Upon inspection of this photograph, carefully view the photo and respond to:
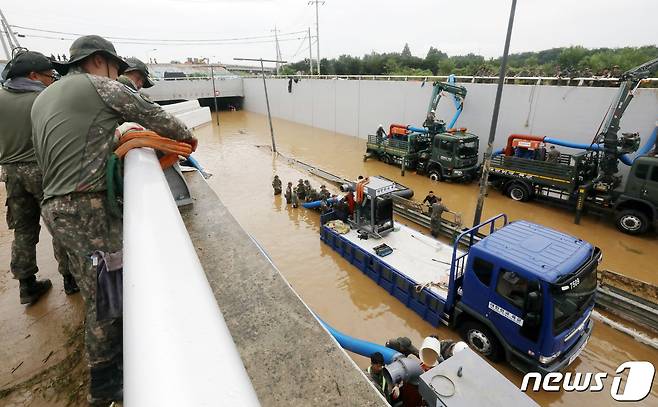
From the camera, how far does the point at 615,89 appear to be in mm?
11258

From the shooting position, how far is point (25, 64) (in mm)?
3326

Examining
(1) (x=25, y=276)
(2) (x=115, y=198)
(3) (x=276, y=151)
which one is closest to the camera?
Result: (2) (x=115, y=198)

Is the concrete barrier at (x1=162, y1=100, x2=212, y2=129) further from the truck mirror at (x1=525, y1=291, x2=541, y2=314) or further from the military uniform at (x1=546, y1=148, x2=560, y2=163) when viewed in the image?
the military uniform at (x1=546, y1=148, x2=560, y2=163)

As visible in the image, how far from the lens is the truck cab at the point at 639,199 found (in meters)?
9.10

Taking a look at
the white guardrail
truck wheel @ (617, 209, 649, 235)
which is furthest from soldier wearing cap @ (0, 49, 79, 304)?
truck wheel @ (617, 209, 649, 235)

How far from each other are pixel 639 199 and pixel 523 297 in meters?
7.48

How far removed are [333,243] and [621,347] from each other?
20.2ft

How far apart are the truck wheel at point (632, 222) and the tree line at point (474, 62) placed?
9.01 m

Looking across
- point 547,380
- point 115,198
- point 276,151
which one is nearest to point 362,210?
point 547,380

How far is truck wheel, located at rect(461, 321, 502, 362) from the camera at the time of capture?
549 centimetres

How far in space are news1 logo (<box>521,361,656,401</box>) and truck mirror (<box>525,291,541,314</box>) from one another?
1156mm

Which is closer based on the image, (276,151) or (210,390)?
(210,390)

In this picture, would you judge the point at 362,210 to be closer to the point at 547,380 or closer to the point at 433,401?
the point at 547,380

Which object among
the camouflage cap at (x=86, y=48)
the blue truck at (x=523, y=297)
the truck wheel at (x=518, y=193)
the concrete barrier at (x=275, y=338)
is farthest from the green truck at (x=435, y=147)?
the camouflage cap at (x=86, y=48)
